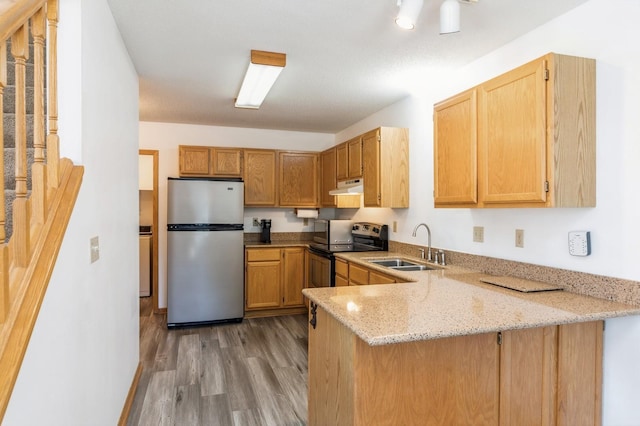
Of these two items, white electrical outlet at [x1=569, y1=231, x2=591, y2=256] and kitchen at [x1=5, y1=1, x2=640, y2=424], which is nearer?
kitchen at [x1=5, y1=1, x2=640, y2=424]

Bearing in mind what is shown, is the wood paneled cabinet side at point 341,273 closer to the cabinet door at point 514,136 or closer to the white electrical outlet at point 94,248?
the cabinet door at point 514,136

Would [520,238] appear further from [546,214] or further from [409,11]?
[409,11]

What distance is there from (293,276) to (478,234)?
256 centimetres

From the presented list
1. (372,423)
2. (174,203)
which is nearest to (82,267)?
(372,423)

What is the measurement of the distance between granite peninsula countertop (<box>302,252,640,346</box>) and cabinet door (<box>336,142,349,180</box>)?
224cm

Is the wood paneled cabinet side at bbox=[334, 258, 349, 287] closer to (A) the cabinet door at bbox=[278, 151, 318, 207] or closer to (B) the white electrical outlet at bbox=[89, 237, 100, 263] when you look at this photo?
(A) the cabinet door at bbox=[278, 151, 318, 207]

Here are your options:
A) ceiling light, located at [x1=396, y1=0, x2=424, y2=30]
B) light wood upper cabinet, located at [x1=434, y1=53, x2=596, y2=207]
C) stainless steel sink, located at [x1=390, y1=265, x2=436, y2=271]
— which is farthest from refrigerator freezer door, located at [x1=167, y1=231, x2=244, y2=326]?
ceiling light, located at [x1=396, y1=0, x2=424, y2=30]

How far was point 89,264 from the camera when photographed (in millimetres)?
1668

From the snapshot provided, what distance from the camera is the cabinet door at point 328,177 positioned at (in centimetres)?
465

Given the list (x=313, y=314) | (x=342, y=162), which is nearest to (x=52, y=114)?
(x=313, y=314)

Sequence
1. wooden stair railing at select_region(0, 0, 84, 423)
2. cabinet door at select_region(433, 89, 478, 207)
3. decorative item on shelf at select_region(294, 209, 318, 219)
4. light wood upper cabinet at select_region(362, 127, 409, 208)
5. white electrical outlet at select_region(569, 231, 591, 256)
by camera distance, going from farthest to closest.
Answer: decorative item on shelf at select_region(294, 209, 318, 219), light wood upper cabinet at select_region(362, 127, 409, 208), cabinet door at select_region(433, 89, 478, 207), white electrical outlet at select_region(569, 231, 591, 256), wooden stair railing at select_region(0, 0, 84, 423)

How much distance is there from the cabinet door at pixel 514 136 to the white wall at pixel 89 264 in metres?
2.10

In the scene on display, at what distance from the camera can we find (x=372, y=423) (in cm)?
152

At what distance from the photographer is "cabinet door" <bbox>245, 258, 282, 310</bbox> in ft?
15.1
